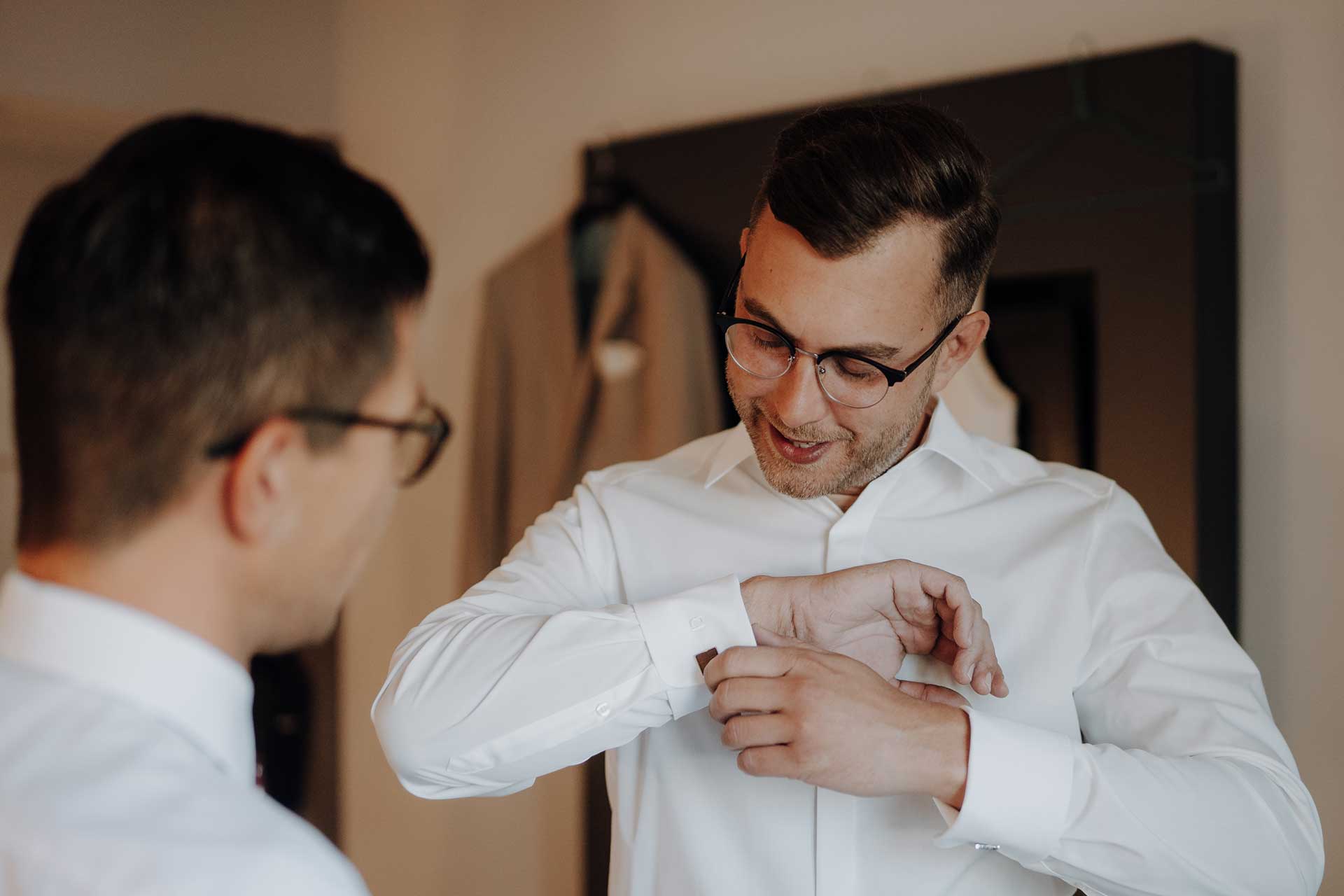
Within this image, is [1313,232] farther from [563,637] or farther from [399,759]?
[399,759]

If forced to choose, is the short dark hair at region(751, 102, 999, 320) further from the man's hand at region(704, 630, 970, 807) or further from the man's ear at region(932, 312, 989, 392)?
the man's hand at region(704, 630, 970, 807)

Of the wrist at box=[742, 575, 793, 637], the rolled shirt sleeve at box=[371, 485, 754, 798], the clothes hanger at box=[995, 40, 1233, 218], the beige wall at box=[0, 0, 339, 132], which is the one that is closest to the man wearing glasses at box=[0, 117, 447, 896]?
the rolled shirt sleeve at box=[371, 485, 754, 798]

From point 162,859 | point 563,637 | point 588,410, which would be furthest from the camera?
point 588,410

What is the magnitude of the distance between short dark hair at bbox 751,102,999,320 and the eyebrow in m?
0.09

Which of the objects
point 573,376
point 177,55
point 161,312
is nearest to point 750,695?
point 161,312

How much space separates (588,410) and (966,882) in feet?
5.33

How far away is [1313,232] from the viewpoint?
6.04ft

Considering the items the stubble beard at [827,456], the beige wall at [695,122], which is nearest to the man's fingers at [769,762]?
the stubble beard at [827,456]

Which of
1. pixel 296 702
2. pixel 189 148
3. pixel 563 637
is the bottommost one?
pixel 296 702

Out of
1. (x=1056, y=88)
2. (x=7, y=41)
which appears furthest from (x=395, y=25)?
(x=1056, y=88)

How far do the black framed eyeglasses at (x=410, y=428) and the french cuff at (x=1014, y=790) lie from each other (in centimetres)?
58

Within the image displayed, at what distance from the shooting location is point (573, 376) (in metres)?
2.79

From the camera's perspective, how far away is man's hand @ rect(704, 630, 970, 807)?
109 centimetres

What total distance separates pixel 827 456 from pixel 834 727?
366 mm
